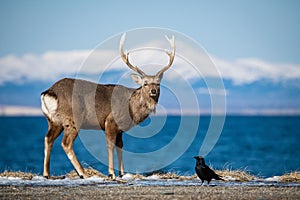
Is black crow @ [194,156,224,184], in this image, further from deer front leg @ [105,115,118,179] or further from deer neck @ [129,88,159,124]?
deer neck @ [129,88,159,124]

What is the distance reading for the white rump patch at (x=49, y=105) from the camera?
18.3m

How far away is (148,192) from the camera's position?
576 inches

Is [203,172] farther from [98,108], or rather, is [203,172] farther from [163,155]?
[163,155]

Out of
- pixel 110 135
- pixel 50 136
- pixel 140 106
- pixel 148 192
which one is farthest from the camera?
pixel 140 106

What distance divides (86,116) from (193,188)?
4758 mm

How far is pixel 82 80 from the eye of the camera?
63.0 ft

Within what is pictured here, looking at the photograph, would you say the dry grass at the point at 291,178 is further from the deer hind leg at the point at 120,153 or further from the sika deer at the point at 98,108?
the deer hind leg at the point at 120,153

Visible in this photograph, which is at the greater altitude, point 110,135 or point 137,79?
point 137,79

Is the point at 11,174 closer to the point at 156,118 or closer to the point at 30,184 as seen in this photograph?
the point at 30,184

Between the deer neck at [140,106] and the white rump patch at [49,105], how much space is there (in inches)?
92.2

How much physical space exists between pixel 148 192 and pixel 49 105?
5.00 m

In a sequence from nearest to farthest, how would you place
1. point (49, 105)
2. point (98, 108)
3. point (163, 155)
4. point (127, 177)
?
point (127, 177) → point (49, 105) → point (98, 108) → point (163, 155)

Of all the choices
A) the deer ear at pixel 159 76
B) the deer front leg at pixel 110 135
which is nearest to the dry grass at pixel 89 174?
the deer front leg at pixel 110 135

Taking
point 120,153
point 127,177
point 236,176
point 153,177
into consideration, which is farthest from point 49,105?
point 236,176
